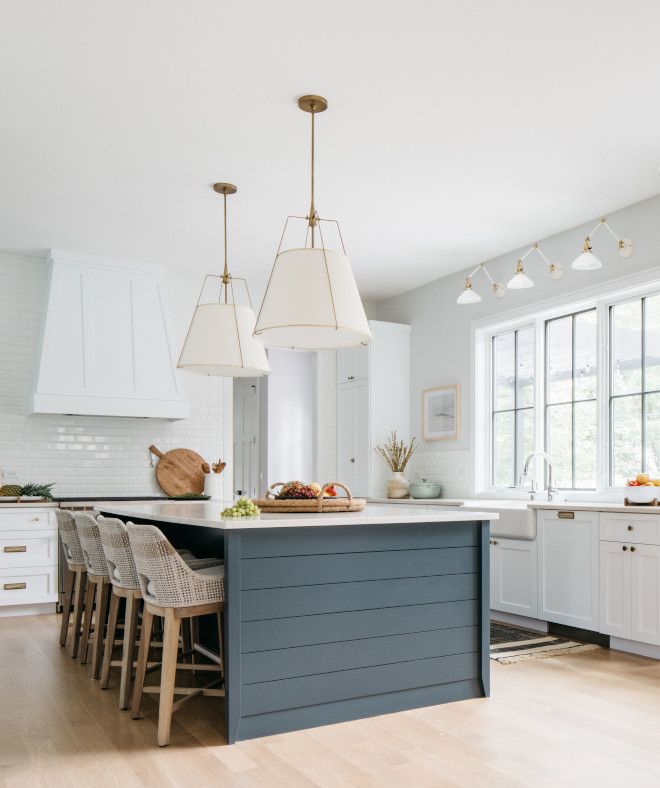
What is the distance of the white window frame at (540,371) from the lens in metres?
5.64

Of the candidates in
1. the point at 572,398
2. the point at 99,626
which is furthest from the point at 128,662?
the point at 572,398

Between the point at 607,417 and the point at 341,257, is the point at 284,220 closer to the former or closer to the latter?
the point at 341,257

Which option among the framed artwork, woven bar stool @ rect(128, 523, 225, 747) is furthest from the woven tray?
the framed artwork

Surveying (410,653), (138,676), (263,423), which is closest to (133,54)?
(138,676)

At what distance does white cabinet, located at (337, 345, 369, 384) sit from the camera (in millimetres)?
7866

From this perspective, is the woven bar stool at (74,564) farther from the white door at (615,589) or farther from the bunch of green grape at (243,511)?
the white door at (615,589)

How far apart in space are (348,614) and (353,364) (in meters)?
4.78

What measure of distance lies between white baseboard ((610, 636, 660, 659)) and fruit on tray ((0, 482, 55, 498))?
14.7 ft

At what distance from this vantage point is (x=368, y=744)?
312cm

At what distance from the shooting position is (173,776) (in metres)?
2.79

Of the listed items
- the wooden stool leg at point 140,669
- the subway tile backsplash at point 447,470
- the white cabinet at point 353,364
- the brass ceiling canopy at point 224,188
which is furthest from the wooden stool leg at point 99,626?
the white cabinet at point 353,364

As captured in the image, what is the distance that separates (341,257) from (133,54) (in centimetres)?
134

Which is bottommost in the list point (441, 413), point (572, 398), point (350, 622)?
point (350, 622)

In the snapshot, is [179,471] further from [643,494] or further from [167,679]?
[167,679]
